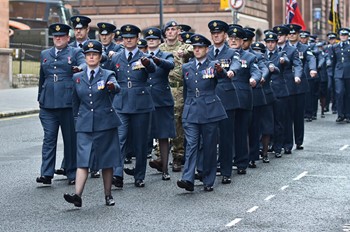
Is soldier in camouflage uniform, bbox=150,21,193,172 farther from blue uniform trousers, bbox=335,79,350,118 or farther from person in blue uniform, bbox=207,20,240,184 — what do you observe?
blue uniform trousers, bbox=335,79,350,118

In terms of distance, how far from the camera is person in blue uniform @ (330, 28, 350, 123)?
22.1 meters

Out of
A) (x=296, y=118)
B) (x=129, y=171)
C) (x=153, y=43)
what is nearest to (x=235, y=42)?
(x=153, y=43)

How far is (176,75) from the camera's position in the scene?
13781 mm

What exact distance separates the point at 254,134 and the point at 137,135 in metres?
2.75

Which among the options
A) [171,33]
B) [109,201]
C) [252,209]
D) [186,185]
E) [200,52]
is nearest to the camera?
[252,209]

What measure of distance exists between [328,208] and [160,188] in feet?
7.37

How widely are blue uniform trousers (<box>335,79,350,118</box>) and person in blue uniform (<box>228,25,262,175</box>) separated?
29.7 feet

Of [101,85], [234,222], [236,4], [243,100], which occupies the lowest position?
[234,222]

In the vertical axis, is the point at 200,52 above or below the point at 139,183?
above

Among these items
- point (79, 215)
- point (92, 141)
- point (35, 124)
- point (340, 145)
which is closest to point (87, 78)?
point (92, 141)

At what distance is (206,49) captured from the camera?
11.6 meters

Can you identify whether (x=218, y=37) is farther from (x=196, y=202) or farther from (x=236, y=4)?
(x=236, y=4)

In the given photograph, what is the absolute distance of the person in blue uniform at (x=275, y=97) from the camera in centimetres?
1476

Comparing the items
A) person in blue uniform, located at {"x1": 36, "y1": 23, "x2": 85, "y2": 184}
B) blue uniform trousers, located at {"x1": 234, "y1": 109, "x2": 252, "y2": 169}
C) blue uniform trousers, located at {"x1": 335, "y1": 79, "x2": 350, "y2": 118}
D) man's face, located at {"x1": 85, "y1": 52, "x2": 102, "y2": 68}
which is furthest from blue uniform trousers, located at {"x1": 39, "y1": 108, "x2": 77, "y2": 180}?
blue uniform trousers, located at {"x1": 335, "y1": 79, "x2": 350, "y2": 118}
